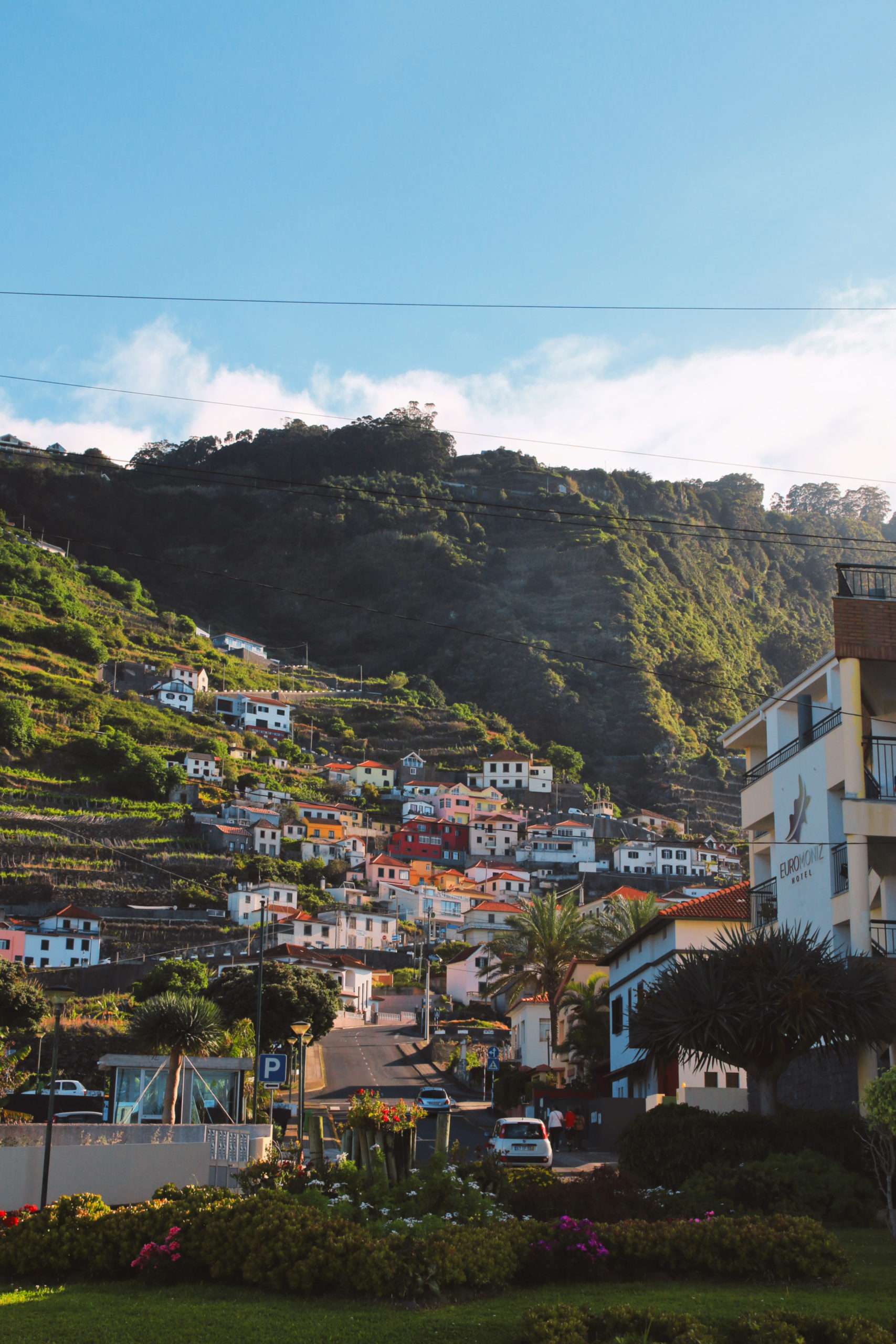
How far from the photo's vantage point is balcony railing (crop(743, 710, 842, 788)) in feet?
74.2

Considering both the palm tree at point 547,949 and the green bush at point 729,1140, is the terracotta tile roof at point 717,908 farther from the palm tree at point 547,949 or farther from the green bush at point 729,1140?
the green bush at point 729,1140

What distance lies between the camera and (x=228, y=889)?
360 ft

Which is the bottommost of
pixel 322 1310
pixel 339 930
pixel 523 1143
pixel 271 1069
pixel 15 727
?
pixel 523 1143

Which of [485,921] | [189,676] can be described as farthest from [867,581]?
[189,676]

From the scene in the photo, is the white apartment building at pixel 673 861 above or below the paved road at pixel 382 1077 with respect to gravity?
above

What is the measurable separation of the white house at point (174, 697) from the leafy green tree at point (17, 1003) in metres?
114

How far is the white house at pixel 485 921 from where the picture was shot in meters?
101

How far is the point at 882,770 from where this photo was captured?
22.5 m

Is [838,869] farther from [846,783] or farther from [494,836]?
[494,836]

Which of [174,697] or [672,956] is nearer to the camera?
[672,956]

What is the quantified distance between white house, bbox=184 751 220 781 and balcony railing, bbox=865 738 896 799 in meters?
124

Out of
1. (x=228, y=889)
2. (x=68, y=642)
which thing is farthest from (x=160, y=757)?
(x=68, y=642)

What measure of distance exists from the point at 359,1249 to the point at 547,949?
135ft

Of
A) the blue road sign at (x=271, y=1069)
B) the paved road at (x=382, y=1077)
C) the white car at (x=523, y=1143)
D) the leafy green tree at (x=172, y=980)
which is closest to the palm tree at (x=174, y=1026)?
the paved road at (x=382, y=1077)
